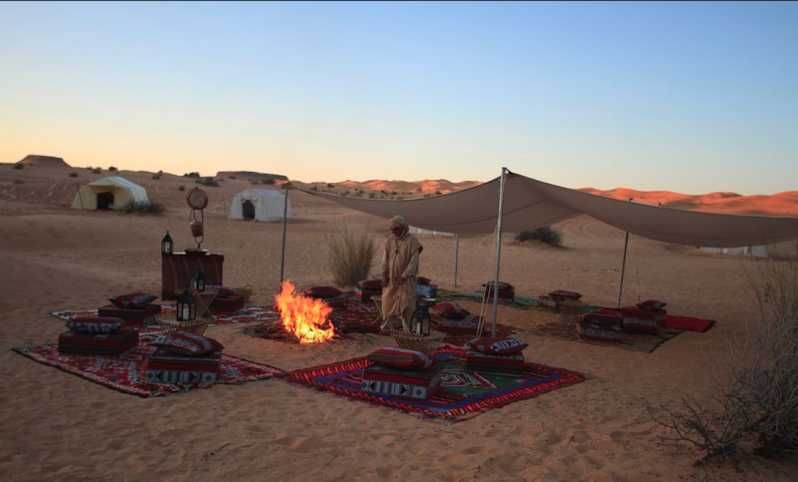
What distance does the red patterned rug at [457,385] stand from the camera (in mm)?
4133

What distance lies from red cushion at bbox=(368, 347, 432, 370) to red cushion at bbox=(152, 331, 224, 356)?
115 centimetres

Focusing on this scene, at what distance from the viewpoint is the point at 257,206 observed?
20.9m

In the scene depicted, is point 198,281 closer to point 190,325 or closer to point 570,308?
point 190,325

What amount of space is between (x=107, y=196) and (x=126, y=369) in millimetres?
17923

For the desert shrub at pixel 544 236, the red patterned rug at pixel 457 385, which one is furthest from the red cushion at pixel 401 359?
the desert shrub at pixel 544 236

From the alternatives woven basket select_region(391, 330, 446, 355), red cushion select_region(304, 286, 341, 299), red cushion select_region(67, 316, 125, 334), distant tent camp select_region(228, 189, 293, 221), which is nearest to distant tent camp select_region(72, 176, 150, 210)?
distant tent camp select_region(228, 189, 293, 221)

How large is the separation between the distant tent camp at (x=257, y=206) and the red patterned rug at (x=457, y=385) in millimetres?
16201

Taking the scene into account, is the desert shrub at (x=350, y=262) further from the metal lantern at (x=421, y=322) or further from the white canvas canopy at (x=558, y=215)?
the metal lantern at (x=421, y=322)

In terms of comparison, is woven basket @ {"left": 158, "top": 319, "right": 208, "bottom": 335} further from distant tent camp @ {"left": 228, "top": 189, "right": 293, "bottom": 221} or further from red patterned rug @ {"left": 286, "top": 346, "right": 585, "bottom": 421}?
distant tent camp @ {"left": 228, "top": 189, "right": 293, "bottom": 221}

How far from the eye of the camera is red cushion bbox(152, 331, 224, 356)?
4.41 meters

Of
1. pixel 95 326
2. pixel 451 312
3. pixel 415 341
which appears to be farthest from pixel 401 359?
pixel 95 326

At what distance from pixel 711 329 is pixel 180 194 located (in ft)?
80.8

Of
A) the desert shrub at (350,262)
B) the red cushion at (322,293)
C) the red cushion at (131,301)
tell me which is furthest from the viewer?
the desert shrub at (350,262)

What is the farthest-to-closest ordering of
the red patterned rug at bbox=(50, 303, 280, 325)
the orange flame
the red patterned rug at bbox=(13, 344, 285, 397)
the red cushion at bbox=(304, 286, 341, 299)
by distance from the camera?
the red cushion at bbox=(304, 286, 341, 299) < the red patterned rug at bbox=(50, 303, 280, 325) < the orange flame < the red patterned rug at bbox=(13, 344, 285, 397)
